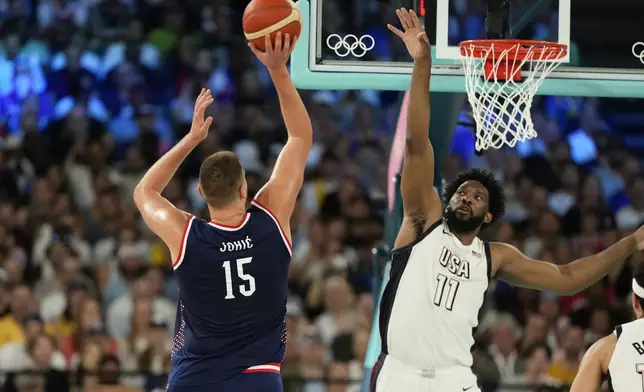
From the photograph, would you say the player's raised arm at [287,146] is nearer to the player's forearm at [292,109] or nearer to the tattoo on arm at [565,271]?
the player's forearm at [292,109]

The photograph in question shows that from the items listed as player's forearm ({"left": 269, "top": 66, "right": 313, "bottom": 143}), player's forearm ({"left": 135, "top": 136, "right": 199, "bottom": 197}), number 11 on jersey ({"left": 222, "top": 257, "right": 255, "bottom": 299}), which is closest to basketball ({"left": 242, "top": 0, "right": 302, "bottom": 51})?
player's forearm ({"left": 269, "top": 66, "right": 313, "bottom": 143})

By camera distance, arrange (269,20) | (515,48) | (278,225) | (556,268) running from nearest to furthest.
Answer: (278,225), (269,20), (556,268), (515,48)

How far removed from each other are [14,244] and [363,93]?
13.9 ft

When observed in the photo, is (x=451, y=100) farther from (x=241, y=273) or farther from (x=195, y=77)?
(x=195, y=77)

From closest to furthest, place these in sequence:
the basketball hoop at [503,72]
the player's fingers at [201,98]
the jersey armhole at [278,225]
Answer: the jersey armhole at [278,225]
the player's fingers at [201,98]
the basketball hoop at [503,72]

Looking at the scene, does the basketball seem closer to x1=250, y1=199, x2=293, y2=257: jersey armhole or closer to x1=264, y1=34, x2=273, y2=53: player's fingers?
x1=264, y1=34, x2=273, y2=53: player's fingers

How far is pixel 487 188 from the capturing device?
19.4ft

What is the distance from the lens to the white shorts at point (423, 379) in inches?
216

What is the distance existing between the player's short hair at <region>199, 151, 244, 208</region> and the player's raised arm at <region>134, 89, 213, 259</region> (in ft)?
0.62

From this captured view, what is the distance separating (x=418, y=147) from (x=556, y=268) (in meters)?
1.07

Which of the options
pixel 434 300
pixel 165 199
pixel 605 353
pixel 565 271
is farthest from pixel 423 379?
pixel 165 199

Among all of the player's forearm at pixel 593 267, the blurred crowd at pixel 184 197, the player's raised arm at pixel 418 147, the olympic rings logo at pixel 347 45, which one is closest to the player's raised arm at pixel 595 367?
the player's forearm at pixel 593 267

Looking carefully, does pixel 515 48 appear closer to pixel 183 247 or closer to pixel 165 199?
pixel 165 199

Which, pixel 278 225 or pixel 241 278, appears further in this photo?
pixel 278 225
